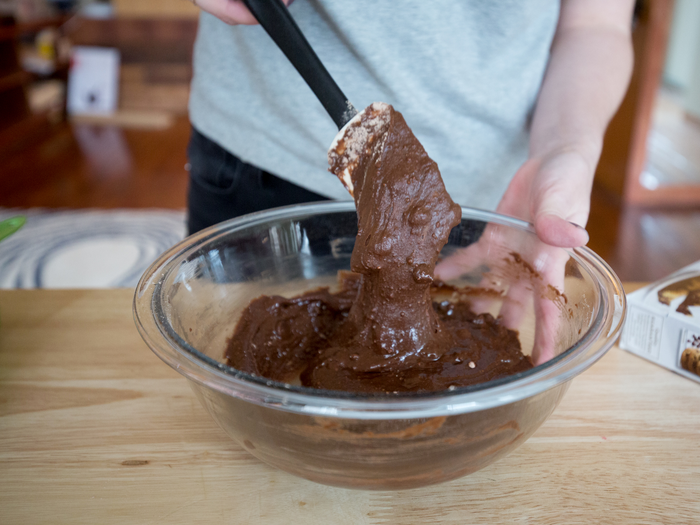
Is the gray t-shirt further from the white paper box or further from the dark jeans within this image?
the white paper box

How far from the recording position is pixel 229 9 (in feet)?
2.41

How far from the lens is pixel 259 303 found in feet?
2.70

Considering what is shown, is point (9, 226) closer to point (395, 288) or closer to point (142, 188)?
point (395, 288)

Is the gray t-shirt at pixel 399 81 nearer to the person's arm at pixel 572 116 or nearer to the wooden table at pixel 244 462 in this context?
the person's arm at pixel 572 116

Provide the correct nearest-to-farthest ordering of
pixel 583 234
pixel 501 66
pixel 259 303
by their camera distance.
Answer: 1. pixel 583 234
2. pixel 259 303
3. pixel 501 66

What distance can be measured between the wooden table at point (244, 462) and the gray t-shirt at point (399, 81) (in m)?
0.43

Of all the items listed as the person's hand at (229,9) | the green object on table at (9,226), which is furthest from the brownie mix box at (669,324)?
the green object on table at (9,226)

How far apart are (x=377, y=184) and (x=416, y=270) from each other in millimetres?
114

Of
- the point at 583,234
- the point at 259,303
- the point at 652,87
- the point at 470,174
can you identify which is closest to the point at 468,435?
the point at 583,234

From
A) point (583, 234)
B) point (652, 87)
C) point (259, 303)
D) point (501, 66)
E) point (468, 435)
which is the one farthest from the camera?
point (652, 87)

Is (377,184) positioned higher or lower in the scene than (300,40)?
lower

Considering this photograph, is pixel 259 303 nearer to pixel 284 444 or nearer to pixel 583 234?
pixel 284 444

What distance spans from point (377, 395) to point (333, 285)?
1.48 ft

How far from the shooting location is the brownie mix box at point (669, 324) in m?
0.74
